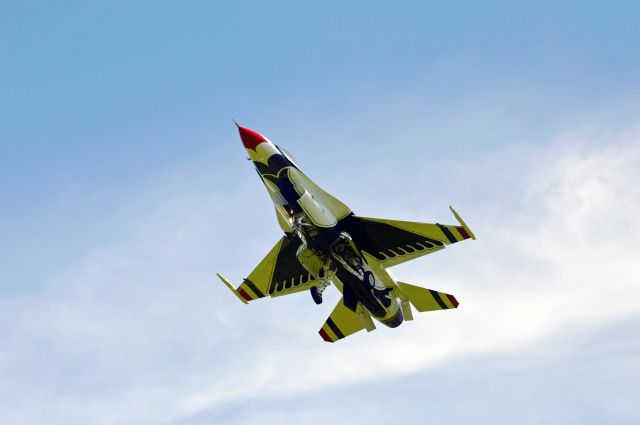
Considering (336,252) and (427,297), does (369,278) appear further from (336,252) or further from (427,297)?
(427,297)

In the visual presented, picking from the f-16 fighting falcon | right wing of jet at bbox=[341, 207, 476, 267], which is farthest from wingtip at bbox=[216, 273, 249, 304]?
right wing of jet at bbox=[341, 207, 476, 267]

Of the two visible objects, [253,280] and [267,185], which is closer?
[267,185]

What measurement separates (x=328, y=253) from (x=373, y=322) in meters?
7.20

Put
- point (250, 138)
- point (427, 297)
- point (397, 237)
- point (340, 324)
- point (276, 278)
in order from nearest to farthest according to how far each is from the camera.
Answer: point (250, 138) → point (397, 237) → point (427, 297) → point (276, 278) → point (340, 324)

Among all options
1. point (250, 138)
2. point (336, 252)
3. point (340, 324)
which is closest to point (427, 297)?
point (340, 324)

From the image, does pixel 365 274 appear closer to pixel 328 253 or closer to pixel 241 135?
pixel 328 253

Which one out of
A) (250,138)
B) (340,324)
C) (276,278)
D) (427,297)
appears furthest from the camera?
(340,324)

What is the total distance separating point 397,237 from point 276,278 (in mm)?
8831

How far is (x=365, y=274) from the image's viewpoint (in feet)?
188

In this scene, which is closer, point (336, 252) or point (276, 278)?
point (336, 252)

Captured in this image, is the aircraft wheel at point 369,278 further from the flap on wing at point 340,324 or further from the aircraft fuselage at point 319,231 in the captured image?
the flap on wing at point 340,324

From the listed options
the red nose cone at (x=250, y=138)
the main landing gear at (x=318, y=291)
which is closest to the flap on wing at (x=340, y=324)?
the main landing gear at (x=318, y=291)

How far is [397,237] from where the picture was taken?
5881cm

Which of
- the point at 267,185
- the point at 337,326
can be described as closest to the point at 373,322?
the point at 337,326
